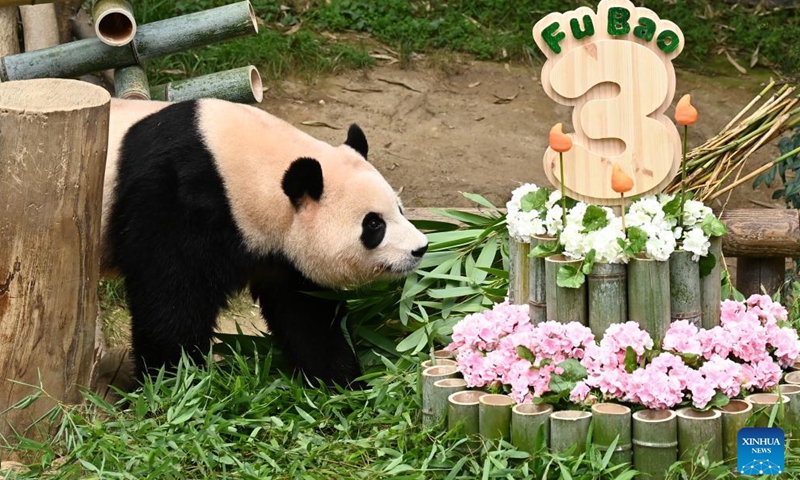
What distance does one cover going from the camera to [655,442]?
3.14m

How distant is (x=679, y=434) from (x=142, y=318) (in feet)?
6.38

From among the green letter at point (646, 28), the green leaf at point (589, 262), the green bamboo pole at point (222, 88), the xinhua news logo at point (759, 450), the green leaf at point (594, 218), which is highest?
the green letter at point (646, 28)

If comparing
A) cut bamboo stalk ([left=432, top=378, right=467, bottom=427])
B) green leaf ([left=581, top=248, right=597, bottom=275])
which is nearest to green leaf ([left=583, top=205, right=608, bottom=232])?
green leaf ([left=581, top=248, right=597, bottom=275])

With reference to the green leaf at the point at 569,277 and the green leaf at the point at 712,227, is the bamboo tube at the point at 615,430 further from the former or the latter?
the green leaf at the point at 712,227

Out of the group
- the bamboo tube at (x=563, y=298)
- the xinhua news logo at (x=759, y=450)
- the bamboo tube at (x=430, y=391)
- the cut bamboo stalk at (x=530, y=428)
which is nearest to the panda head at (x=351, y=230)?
the bamboo tube at (x=430, y=391)

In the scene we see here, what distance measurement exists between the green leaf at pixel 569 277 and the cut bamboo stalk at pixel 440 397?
0.47 m

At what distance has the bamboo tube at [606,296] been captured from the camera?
3299 millimetres

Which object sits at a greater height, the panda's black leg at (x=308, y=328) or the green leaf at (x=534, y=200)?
the green leaf at (x=534, y=200)

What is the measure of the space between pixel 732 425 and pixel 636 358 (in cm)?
33

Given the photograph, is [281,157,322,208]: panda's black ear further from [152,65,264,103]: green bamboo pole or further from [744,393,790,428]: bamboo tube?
[152,65,264,103]: green bamboo pole

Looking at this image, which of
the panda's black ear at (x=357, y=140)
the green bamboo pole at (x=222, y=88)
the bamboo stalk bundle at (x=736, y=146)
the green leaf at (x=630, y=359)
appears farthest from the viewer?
the green bamboo pole at (x=222, y=88)

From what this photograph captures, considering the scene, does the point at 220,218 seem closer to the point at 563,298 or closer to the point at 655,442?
the point at 563,298

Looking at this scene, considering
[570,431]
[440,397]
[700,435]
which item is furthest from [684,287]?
[440,397]

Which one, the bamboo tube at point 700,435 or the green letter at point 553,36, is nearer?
the bamboo tube at point 700,435
